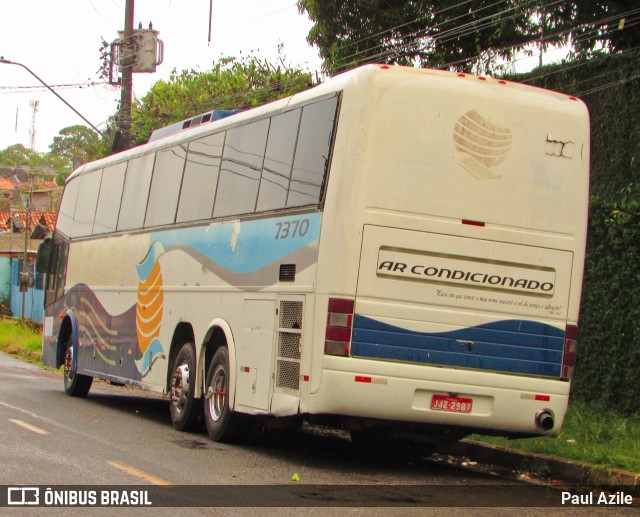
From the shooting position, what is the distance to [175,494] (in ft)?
26.1

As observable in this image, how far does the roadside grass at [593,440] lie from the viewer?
1017cm

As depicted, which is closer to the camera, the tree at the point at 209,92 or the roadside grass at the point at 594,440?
the roadside grass at the point at 594,440

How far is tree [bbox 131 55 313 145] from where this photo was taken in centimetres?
3688

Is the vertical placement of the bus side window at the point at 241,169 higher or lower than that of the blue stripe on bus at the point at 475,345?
higher

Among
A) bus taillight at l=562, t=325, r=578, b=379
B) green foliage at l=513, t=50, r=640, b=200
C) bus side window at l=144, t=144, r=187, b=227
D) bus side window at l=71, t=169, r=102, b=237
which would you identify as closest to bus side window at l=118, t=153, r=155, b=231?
bus side window at l=144, t=144, r=187, b=227

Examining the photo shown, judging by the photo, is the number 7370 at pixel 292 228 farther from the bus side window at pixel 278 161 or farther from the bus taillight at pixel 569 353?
the bus taillight at pixel 569 353

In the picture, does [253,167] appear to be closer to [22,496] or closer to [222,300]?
[222,300]

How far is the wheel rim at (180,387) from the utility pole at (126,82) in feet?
45.8

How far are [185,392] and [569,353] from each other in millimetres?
4815

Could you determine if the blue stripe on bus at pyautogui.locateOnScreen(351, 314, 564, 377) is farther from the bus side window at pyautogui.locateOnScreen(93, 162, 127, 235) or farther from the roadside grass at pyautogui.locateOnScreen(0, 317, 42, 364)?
the roadside grass at pyautogui.locateOnScreen(0, 317, 42, 364)

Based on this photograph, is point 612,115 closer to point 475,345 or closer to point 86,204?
point 86,204

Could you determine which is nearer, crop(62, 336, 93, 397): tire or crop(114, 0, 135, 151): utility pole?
crop(62, 336, 93, 397): tire

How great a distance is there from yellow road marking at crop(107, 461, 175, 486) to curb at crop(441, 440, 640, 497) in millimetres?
3938

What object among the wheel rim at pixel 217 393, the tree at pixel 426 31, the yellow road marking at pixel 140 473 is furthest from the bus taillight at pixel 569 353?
the tree at pixel 426 31
